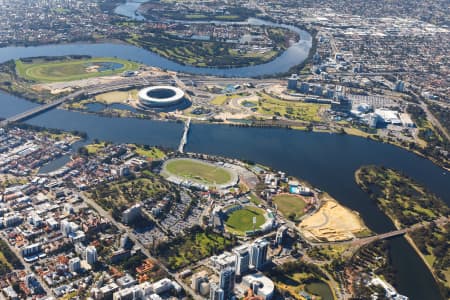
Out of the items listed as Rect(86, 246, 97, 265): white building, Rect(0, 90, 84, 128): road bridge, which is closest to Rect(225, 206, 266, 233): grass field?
Rect(86, 246, 97, 265): white building

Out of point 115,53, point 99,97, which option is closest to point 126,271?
point 99,97

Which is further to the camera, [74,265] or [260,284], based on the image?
[74,265]

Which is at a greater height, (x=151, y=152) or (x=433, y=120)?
(x=433, y=120)

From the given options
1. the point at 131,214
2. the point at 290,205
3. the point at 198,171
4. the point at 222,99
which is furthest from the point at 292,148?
the point at 131,214

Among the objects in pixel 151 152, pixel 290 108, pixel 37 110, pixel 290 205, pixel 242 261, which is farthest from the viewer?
pixel 290 108

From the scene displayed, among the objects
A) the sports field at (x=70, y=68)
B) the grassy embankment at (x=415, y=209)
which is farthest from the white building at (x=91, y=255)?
the sports field at (x=70, y=68)

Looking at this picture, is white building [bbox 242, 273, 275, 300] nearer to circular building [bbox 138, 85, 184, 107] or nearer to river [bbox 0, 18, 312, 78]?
circular building [bbox 138, 85, 184, 107]

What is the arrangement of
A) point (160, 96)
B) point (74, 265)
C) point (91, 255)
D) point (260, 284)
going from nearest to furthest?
point (260, 284)
point (74, 265)
point (91, 255)
point (160, 96)

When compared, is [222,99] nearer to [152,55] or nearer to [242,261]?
[152,55]
